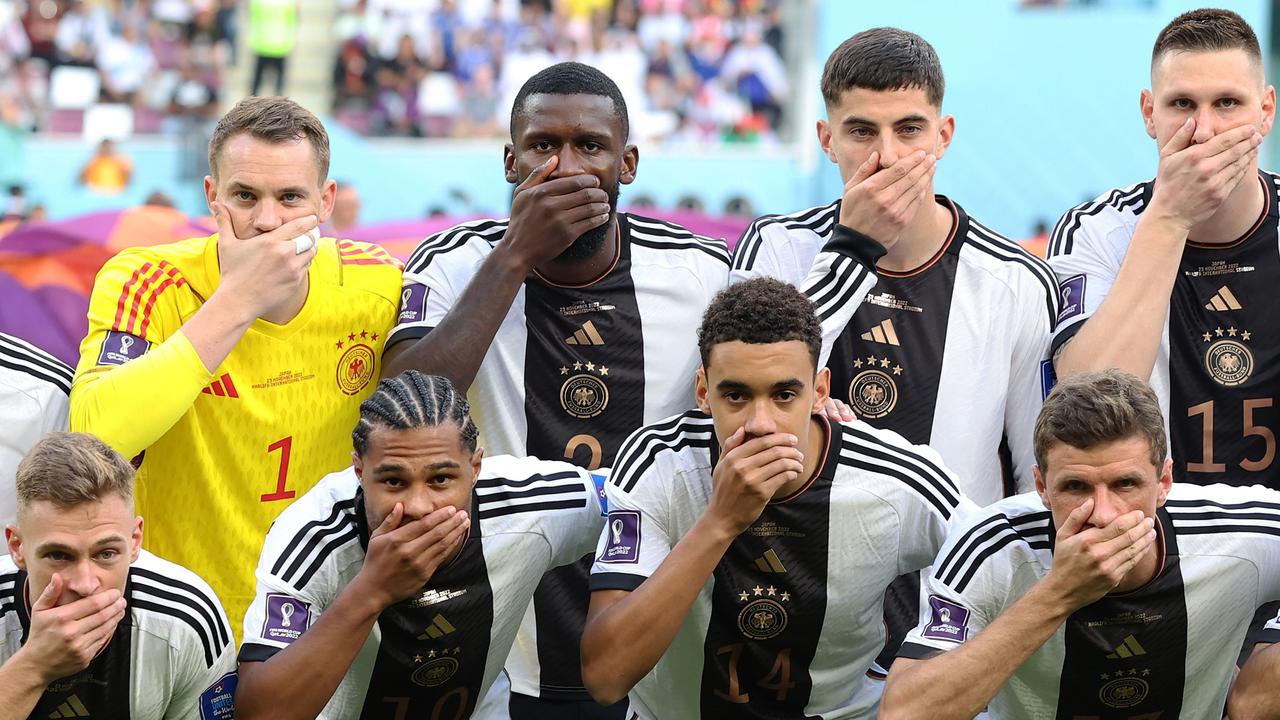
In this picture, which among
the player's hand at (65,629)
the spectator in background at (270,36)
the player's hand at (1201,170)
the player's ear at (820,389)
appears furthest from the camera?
the spectator in background at (270,36)

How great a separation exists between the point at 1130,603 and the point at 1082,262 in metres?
1.34

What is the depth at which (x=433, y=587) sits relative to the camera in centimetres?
435

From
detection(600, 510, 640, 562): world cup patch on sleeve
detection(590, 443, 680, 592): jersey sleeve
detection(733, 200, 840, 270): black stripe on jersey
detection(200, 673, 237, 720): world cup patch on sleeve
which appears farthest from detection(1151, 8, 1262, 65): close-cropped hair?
detection(200, 673, 237, 720): world cup patch on sleeve

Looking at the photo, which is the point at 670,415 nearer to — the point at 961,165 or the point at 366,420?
the point at 366,420

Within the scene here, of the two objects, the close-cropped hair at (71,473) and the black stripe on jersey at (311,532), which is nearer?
the close-cropped hair at (71,473)

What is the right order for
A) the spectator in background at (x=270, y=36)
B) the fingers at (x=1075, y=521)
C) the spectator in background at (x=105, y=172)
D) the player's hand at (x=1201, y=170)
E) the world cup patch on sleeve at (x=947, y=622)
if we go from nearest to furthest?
the fingers at (x=1075, y=521), the world cup patch on sleeve at (x=947, y=622), the player's hand at (x=1201, y=170), the spectator in background at (x=105, y=172), the spectator in background at (x=270, y=36)

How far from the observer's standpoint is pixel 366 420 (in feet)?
13.7

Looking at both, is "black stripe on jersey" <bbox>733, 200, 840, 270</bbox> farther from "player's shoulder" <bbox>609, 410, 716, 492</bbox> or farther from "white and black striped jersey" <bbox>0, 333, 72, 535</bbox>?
"white and black striped jersey" <bbox>0, 333, 72, 535</bbox>

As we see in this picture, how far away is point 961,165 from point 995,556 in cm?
1529

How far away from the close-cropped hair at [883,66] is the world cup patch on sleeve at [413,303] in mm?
1465

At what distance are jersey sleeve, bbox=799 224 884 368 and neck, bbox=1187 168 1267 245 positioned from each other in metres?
1.13

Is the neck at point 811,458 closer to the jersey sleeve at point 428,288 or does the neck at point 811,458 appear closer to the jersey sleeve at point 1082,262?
the jersey sleeve at point 1082,262

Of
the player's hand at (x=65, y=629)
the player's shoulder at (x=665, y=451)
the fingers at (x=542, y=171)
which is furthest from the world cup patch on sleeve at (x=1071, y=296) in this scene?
the player's hand at (x=65, y=629)

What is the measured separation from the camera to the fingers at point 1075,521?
12.7 ft
